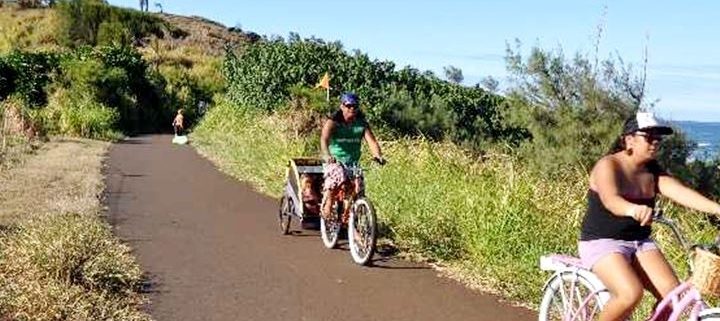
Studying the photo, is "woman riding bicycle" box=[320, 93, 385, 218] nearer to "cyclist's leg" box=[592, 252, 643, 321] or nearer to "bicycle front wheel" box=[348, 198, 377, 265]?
"bicycle front wheel" box=[348, 198, 377, 265]

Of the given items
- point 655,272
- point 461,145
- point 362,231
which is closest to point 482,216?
point 362,231

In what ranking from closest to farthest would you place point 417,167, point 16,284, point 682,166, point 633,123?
point 633,123 < point 16,284 < point 417,167 < point 682,166

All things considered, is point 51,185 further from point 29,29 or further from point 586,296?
point 29,29

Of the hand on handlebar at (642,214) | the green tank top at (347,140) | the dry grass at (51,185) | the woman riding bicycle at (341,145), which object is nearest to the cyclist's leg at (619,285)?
the hand on handlebar at (642,214)

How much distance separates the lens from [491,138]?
38.9m

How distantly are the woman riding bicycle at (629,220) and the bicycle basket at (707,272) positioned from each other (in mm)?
485

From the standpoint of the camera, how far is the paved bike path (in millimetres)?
7539

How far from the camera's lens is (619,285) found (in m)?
4.90

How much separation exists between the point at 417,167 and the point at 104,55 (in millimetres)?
32836

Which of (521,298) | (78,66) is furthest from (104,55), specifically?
(521,298)

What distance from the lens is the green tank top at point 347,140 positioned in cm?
1022

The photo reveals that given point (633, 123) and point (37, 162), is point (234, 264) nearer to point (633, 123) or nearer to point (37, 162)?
point (633, 123)

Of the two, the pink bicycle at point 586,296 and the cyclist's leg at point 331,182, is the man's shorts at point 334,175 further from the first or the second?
the pink bicycle at point 586,296

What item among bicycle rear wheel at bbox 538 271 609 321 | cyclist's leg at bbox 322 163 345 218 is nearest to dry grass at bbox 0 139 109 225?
cyclist's leg at bbox 322 163 345 218
